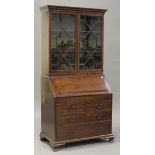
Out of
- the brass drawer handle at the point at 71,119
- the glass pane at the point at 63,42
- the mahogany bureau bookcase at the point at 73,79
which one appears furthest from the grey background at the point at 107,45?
the glass pane at the point at 63,42

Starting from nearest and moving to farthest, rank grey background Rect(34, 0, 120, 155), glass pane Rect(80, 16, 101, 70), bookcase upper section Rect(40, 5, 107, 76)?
bookcase upper section Rect(40, 5, 107, 76), glass pane Rect(80, 16, 101, 70), grey background Rect(34, 0, 120, 155)

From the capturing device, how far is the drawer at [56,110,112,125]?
3.41 meters

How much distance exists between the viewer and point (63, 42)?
12.0 ft

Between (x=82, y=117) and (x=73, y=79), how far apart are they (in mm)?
445

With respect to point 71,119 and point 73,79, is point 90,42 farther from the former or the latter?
point 71,119

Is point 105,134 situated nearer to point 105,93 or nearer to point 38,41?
point 105,93

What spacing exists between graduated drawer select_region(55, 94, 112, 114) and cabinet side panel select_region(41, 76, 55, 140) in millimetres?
108

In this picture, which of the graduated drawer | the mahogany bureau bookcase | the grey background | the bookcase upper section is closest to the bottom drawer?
the mahogany bureau bookcase

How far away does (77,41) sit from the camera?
3.69m

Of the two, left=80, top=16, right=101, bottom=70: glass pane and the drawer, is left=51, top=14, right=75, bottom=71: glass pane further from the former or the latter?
the drawer

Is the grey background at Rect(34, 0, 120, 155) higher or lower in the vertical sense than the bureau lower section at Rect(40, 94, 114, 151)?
higher

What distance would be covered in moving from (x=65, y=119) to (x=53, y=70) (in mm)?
568

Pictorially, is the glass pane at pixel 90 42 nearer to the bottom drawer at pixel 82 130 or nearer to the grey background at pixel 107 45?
the bottom drawer at pixel 82 130

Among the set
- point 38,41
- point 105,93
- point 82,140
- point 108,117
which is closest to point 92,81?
point 105,93
